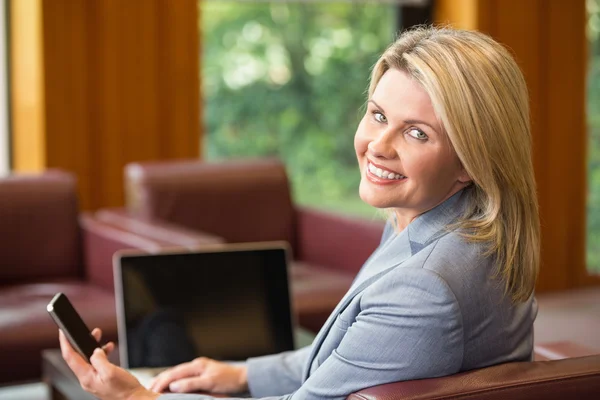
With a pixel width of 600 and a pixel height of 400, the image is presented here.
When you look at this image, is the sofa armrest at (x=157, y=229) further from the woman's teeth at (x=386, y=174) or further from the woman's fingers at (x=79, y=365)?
the woman's teeth at (x=386, y=174)

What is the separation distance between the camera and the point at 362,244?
4355 mm

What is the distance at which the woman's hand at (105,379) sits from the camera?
6.08 feet

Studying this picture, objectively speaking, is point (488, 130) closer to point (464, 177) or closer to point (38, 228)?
point (464, 177)

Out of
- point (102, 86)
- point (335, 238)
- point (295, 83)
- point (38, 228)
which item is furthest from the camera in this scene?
point (295, 83)

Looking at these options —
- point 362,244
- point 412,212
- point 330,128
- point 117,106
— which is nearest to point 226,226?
point 362,244

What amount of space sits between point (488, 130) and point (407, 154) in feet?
0.50

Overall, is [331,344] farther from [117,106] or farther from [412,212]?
[117,106]

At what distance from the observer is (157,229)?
4.09m

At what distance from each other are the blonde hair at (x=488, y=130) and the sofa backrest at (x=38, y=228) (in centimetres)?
277

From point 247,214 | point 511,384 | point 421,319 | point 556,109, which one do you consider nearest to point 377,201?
point 421,319

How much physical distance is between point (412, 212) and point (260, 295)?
1024 mm

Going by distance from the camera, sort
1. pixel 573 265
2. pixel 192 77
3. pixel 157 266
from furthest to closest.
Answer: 1. pixel 573 265
2. pixel 192 77
3. pixel 157 266

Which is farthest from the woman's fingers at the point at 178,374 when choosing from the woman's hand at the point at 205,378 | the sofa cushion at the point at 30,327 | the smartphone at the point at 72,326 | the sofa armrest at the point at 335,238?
the sofa armrest at the point at 335,238

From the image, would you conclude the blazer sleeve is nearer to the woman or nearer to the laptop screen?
the woman
